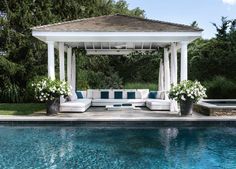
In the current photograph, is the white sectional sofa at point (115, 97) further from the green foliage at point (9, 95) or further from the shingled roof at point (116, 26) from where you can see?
the green foliage at point (9, 95)

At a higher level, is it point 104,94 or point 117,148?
point 104,94

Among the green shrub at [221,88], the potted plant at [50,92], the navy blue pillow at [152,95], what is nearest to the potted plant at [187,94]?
the potted plant at [50,92]

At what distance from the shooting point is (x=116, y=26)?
15086 millimetres

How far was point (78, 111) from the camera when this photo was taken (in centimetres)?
1485

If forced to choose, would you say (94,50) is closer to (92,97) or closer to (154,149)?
(92,97)

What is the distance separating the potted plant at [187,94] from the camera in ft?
44.1

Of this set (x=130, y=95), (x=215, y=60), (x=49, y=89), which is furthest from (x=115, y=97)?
(x=215, y=60)

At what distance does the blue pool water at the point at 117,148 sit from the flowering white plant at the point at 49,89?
1.95 metres

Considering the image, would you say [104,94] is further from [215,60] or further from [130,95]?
[215,60]

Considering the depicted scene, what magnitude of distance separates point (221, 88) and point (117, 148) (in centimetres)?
1365

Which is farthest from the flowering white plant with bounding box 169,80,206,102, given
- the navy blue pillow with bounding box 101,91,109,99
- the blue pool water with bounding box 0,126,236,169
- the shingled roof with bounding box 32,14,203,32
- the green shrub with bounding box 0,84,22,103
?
the green shrub with bounding box 0,84,22,103

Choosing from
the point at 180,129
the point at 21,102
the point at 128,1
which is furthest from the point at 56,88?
the point at 128,1

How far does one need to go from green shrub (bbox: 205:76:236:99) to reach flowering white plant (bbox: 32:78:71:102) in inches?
419

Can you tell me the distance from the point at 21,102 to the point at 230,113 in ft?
37.8
